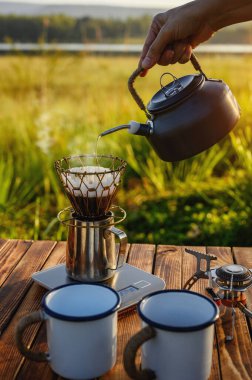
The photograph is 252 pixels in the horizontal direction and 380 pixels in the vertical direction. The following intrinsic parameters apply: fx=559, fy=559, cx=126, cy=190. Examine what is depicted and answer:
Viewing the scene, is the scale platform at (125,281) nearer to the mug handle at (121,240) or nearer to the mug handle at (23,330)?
the mug handle at (121,240)

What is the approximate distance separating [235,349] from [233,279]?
0.15 meters

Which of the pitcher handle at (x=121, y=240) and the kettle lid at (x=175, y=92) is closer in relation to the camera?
the kettle lid at (x=175, y=92)

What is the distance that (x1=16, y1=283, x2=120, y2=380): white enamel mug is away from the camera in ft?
2.96

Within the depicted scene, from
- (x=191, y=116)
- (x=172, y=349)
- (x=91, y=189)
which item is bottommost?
(x=172, y=349)

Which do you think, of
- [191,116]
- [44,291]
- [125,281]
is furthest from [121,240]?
[191,116]

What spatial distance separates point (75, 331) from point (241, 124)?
129 inches

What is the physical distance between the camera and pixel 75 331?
0.90m

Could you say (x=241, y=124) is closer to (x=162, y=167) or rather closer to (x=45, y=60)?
(x=162, y=167)

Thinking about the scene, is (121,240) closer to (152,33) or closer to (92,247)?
(92,247)

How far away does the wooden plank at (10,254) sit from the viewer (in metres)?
1.46

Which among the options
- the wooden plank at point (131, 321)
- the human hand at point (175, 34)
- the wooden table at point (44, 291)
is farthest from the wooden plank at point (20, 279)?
the human hand at point (175, 34)

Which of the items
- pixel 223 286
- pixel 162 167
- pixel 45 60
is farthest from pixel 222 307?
pixel 45 60

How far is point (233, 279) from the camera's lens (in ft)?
3.86

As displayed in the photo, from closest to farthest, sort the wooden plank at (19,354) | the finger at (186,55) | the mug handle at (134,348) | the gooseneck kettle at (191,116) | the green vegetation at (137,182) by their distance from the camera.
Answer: the mug handle at (134,348)
the wooden plank at (19,354)
the gooseneck kettle at (191,116)
the finger at (186,55)
the green vegetation at (137,182)
